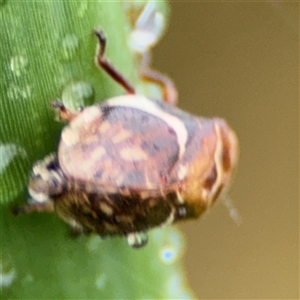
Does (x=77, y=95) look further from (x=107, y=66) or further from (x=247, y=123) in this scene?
(x=247, y=123)

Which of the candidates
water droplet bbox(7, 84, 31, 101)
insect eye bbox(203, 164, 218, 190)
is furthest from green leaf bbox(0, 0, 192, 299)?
insect eye bbox(203, 164, 218, 190)

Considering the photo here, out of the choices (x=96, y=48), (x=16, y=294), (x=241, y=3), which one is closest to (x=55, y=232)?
(x=16, y=294)

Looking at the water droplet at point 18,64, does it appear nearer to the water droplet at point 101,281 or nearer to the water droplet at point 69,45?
the water droplet at point 69,45

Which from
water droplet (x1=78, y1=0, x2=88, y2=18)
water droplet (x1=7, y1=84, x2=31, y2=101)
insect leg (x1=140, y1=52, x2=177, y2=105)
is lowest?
insect leg (x1=140, y1=52, x2=177, y2=105)

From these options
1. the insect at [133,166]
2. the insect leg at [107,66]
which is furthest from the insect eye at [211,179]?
the insect leg at [107,66]

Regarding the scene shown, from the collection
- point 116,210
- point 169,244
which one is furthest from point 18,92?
point 169,244

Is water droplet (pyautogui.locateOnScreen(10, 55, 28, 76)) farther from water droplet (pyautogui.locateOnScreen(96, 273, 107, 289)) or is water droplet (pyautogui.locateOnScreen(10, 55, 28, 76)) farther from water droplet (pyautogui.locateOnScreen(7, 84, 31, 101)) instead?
water droplet (pyautogui.locateOnScreen(96, 273, 107, 289))

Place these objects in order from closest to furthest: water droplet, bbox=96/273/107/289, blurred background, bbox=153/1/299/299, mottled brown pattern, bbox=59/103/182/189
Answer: mottled brown pattern, bbox=59/103/182/189
water droplet, bbox=96/273/107/289
blurred background, bbox=153/1/299/299
